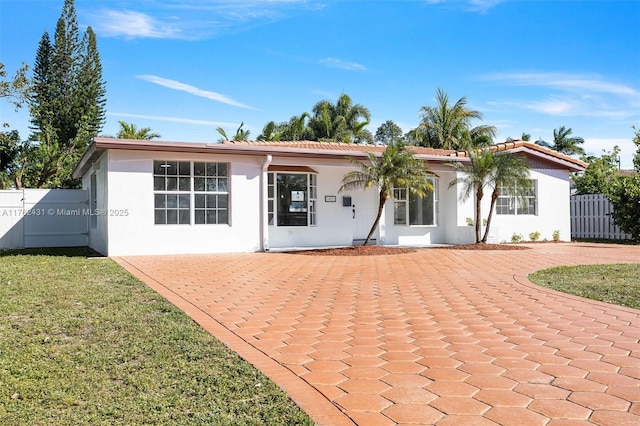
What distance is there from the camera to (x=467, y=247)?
16.0m

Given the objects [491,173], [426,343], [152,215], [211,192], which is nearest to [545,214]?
[491,173]

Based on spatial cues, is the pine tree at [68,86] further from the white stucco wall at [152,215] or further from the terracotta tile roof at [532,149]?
the terracotta tile roof at [532,149]

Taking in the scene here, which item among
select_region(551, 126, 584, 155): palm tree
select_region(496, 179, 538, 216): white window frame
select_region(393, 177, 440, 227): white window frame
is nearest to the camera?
select_region(393, 177, 440, 227): white window frame

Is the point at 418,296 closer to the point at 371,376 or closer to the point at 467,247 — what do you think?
the point at 371,376

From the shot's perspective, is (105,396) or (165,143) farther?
(165,143)

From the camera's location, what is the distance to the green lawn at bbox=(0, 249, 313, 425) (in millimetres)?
3148

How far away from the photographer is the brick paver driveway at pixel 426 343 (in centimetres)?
324

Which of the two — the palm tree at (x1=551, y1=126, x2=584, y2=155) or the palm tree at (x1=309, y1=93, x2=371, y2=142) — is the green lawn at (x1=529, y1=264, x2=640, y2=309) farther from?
the palm tree at (x1=551, y1=126, x2=584, y2=155)

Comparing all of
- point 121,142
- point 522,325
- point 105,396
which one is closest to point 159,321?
point 105,396

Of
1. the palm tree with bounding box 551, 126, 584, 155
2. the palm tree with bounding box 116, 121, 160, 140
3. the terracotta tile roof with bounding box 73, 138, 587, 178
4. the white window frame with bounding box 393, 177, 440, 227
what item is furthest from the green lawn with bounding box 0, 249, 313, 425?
the palm tree with bounding box 551, 126, 584, 155

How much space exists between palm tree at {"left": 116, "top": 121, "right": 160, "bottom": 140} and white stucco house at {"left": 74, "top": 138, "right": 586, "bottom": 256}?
568 inches

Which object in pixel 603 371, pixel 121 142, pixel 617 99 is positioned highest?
pixel 617 99

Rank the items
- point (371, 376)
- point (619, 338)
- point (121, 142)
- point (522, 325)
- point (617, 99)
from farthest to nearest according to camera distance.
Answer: point (617, 99) → point (121, 142) → point (522, 325) → point (619, 338) → point (371, 376)

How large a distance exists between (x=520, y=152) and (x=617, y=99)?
6465mm
